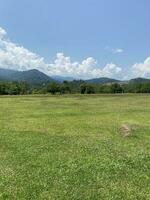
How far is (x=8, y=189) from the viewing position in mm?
12500

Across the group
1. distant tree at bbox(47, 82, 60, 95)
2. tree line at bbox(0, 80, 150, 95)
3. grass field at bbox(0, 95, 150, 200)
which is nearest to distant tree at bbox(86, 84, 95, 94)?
tree line at bbox(0, 80, 150, 95)

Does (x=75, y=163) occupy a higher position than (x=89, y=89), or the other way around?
(x=89, y=89)

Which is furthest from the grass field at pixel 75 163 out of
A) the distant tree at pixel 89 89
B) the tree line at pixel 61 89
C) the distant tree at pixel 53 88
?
the distant tree at pixel 89 89

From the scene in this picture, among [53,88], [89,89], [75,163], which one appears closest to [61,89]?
[53,88]

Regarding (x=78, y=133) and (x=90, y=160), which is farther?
(x=78, y=133)

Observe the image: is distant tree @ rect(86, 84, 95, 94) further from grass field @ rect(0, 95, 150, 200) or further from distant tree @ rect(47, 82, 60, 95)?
grass field @ rect(0, 95, 150, 200)

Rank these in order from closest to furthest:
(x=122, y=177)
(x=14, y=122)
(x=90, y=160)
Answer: (x=122, y=177) → (x=90, y=160) → (x=14, y=122)

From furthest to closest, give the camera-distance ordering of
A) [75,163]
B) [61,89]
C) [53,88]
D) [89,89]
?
[89,89] → [61,89] → [53,88] → [75,163]

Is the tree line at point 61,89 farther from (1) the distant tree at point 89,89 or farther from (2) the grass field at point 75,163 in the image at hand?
(2) the grass field at point 75,163

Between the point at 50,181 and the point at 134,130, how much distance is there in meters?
14.6

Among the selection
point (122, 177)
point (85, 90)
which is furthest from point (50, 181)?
point (85, 90)

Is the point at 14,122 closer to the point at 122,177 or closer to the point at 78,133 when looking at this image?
the point at 78,133

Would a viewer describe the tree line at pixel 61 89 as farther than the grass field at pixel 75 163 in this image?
Yes

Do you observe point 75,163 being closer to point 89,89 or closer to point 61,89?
point 61,89
